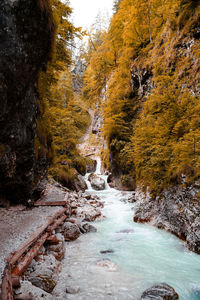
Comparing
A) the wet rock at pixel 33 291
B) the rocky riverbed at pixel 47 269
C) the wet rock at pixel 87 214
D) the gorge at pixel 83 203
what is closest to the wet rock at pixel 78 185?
the gorge at pixel 83 203

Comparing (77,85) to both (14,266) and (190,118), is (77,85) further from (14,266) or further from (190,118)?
(14,266)

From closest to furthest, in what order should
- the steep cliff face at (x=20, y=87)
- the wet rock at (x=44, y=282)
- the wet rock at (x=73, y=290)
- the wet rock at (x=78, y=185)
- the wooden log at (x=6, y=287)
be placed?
the wooden log at (x=6, y=287), the wet rock at (x=44, y=282), the wet rock at (x=73, y=290), the steep cliff face at (x=20, y=87), the wet rock at (x=78, y=185)

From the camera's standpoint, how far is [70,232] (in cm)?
584

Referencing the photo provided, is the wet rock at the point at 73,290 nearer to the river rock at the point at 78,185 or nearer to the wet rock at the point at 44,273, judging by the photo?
the wet rock at the point at 44,273

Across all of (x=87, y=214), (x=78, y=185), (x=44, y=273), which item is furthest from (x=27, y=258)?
(x=78, y=185)

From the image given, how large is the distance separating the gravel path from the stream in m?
1.23

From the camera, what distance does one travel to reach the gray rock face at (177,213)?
4.46 m

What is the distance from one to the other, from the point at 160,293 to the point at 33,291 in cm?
228

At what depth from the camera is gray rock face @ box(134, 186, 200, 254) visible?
4461mm

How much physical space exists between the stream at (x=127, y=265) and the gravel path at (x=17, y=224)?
123 centimetres

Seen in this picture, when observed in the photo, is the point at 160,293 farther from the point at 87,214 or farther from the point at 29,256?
the point at 87,214

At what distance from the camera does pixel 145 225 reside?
6727 millimetres

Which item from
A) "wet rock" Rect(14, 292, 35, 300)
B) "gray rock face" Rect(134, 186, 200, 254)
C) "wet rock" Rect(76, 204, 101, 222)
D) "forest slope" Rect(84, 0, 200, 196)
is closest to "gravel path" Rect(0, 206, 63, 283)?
"wet rock" Rect(14, 292, 35, 300)

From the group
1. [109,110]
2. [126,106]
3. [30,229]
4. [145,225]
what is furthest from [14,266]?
[126,106]
